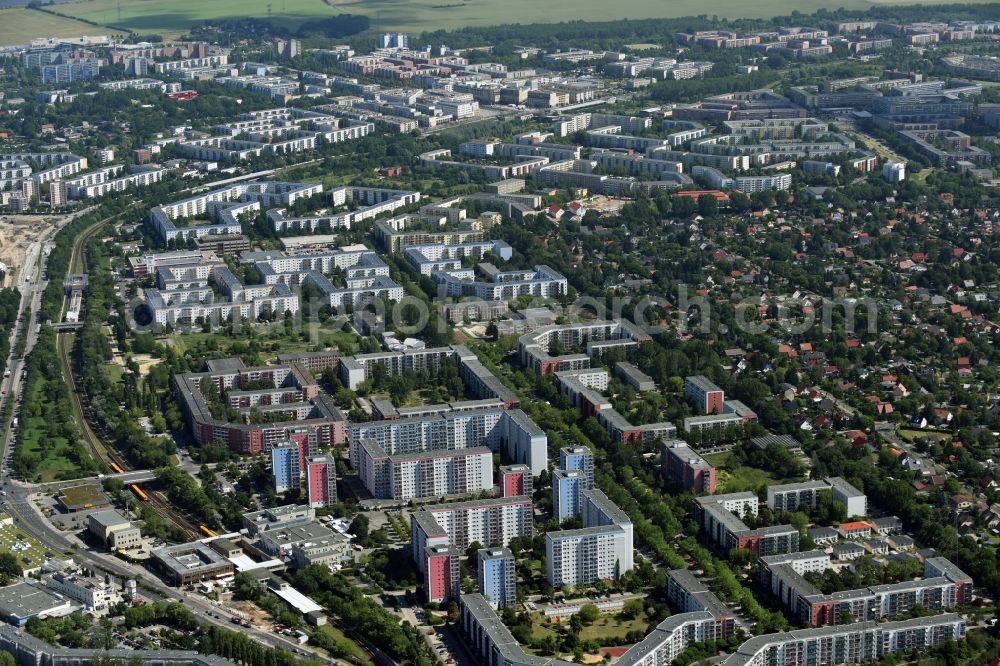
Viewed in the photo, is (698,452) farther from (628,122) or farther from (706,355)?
(628,122)

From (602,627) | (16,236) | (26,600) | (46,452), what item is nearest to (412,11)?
(16,236)

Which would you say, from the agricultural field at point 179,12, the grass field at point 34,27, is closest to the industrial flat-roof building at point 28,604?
the grass field at point 34,27

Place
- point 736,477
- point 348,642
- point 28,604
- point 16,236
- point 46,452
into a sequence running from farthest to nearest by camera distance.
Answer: point 16,236 → point 46,452 → point 736,477 → point 28,604 → point 348,642

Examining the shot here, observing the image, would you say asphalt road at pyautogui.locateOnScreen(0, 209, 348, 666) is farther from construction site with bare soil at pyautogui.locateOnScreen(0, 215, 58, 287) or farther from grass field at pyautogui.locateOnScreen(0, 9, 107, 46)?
grass field at pyautogui.locateOnScreen(0, 9, 107, 46)

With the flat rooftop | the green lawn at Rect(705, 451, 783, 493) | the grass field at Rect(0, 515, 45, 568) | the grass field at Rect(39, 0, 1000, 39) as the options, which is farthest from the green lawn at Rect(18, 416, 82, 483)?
the grass field at Rect(39, 0, 1000, 39)

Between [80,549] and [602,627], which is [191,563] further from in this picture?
[602,627]

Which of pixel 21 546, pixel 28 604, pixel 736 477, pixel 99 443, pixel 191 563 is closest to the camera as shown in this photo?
pixel 28 604

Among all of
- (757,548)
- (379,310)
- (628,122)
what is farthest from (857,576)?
(628,122)
